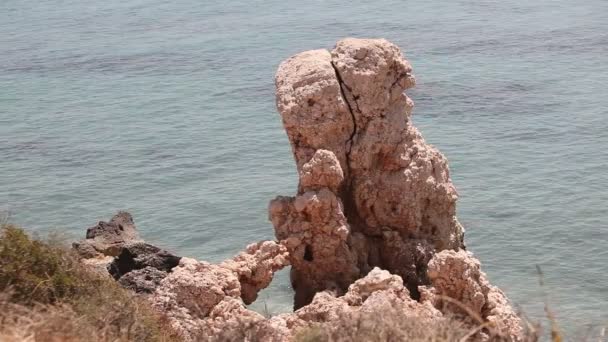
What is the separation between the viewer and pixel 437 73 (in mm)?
35375

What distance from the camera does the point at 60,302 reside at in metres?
10.2

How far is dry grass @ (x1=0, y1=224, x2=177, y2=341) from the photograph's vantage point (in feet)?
27.9

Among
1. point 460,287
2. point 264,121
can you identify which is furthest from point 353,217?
point 264,121

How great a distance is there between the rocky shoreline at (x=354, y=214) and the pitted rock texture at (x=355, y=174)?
0.04ft

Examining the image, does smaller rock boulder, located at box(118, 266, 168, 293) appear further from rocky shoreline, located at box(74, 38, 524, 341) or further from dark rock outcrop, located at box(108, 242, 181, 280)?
dark rock outcrop, located at box(108, 242, 181, 280)

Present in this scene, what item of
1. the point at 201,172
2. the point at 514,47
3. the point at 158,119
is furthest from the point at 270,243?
the point at 514,47

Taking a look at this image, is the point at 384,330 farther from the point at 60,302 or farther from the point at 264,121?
the point at 264,121

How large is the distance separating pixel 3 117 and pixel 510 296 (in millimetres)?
19916

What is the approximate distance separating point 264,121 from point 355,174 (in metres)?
17.3

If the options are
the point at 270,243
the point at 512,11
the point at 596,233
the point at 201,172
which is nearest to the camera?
the point at 270,243

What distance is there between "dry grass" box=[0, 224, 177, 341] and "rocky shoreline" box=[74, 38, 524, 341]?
1.01 metres

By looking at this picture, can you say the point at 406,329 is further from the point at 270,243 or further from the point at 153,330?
the point at 270,243

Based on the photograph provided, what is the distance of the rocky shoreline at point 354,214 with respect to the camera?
41.4 feet

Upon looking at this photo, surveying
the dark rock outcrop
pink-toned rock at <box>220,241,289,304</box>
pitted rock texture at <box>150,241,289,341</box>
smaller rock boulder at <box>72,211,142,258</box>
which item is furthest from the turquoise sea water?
pitted rock texture at <box>150,241,289,341</box>
